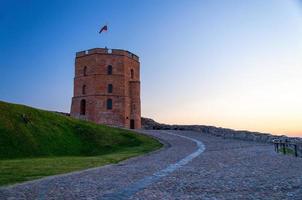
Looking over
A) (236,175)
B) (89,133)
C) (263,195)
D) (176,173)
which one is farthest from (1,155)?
(263,195)

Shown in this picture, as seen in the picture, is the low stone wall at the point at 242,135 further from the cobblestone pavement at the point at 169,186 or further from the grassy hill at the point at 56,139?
the cobblestone pavement at the point at 169,186

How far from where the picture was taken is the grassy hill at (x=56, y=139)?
78.6ft

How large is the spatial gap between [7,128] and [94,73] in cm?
2982

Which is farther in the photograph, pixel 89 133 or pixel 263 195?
pixel 89 133

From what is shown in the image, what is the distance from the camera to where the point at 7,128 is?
84.7 feet

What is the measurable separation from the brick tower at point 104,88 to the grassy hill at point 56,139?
19160 millimetres

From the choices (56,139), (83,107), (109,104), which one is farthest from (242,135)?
(83,107)

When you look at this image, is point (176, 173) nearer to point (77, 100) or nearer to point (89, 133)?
point (89, 133)

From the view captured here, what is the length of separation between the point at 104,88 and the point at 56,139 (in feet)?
89.3

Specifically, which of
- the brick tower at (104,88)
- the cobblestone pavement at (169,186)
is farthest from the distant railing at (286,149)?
the brick tower at (104,88)

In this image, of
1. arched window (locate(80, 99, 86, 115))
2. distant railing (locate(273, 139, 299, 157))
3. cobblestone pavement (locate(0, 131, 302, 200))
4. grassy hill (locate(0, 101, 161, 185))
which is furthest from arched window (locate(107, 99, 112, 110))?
cobblestone pavement (locate(0, 131, 302, 200))

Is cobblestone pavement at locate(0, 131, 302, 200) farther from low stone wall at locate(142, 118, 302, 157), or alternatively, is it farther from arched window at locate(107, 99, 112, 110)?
arched window at locate(107, 99, 112, 110)

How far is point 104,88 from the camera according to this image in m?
55.0

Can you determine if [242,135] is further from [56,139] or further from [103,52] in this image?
[103,52]
